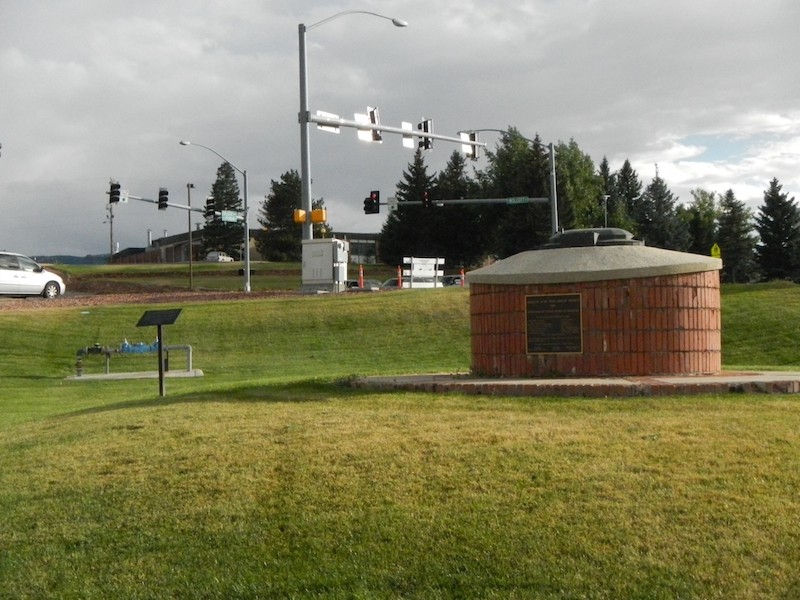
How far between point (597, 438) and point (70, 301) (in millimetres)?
24470

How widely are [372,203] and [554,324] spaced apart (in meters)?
29.0

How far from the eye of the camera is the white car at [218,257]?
92.8m

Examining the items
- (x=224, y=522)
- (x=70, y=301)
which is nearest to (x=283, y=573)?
(x=224, y=522)

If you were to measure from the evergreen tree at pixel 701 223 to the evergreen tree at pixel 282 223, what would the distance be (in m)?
35.4

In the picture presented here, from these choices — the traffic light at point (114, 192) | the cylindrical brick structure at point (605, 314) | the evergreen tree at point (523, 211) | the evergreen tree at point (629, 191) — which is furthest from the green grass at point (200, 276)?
the cylindrical brick structure at point (605, 314)

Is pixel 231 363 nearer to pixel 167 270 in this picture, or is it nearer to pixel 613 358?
pixel 613 358

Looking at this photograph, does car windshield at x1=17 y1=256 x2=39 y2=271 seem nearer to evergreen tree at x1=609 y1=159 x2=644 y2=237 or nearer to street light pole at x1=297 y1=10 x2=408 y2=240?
street light pole at x1=297 y1=10 x2=408 y2=240

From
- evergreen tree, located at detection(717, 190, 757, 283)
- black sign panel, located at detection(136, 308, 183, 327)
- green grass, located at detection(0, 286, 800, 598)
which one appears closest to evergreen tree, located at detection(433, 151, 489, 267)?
evergreen tree, located at detection(717, 190, 757, 283)

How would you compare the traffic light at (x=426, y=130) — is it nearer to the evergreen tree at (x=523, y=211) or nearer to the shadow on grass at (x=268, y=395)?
the shadow on grass at (x=268, y=395)

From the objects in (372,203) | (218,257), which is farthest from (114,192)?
(218,257)

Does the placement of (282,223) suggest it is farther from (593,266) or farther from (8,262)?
(593,266)

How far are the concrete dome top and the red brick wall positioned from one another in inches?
3.6

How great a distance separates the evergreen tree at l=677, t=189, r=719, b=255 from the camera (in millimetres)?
84812

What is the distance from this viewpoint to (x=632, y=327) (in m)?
10.8
